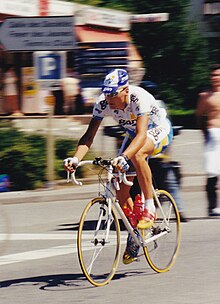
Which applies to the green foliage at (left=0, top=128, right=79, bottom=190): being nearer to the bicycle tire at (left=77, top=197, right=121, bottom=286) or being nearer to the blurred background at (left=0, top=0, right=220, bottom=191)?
the blurred background at (left=0, top=0, right=220, bottom=191)

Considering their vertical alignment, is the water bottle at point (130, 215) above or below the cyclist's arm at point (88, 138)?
below

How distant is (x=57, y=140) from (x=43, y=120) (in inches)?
146

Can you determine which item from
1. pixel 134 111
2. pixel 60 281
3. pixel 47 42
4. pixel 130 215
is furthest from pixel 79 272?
pixel 47 42

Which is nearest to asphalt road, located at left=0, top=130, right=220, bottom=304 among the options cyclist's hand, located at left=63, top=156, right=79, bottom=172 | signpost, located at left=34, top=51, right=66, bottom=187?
cyclist's hand, located at left=63, top=156, right=79, bottom=172

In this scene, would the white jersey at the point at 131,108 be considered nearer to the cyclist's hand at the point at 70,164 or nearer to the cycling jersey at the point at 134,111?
the cycling jersey at the point at 134,111

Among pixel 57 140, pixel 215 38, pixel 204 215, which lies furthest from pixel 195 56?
pixel 204 215

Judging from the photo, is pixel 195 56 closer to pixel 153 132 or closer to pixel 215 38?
pixel 215 38

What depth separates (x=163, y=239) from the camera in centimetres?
870

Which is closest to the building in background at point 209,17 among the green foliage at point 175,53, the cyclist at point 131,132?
the green foliage at point 175,53

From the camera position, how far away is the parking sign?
46.2ft

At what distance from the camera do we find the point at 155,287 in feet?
25.6

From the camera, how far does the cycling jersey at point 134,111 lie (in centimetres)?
794

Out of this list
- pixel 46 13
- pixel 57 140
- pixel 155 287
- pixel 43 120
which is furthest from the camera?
pixel 46 13

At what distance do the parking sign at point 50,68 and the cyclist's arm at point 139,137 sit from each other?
20.6 feet
